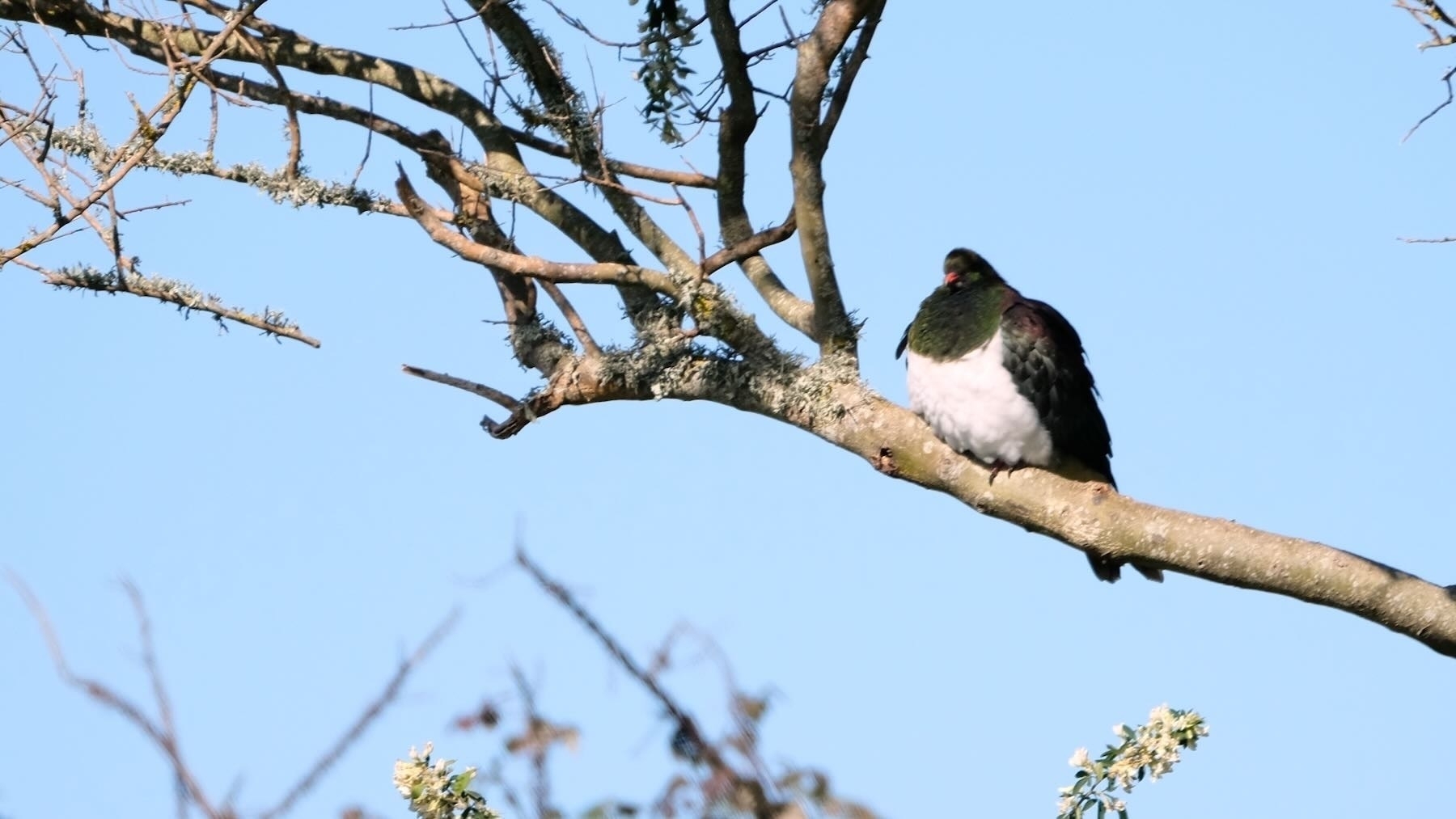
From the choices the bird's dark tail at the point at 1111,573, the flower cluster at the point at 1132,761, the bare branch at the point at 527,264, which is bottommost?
the flower cluster at the point at 1132,761

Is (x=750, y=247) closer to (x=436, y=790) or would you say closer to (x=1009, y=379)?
(x=1009, y=379)

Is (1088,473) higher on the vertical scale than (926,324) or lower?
lower

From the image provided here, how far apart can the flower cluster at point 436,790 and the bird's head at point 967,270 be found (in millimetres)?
3239

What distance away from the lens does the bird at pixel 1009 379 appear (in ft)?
14.1

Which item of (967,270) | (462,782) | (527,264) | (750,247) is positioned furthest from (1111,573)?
(462,782)

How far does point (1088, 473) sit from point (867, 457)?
1292mm

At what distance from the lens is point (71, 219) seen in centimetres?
342

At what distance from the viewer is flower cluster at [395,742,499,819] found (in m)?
1.95

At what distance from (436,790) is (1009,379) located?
2855 mm

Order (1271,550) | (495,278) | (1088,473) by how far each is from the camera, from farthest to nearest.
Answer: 1. (1088,473)
2. (495,278)
3. (1271,550)

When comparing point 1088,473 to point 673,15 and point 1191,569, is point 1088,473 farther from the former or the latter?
point 673,15

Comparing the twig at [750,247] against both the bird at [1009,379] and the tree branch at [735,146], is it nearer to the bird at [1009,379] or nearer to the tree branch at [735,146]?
the tree branch at [735,146]

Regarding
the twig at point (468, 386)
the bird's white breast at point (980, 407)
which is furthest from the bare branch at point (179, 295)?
the bird's white breast at point (980, 407)

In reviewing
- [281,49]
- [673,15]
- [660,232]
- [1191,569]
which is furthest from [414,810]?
[281,49]
